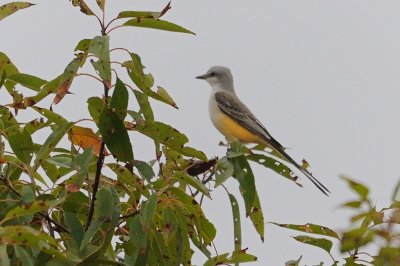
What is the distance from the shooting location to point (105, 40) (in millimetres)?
2631

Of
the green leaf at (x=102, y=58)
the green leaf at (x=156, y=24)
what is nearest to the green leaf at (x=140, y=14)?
the green leaf at (x=156, y=24)

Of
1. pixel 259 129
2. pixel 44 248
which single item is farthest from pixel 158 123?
pixel 259 129

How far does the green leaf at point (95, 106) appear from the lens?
279 centimetres

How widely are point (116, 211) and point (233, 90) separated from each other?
658cm

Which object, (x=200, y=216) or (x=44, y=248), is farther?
(x=200, y=216)

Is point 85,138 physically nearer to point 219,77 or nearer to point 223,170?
point 223,170

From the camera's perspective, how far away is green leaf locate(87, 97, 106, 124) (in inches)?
110

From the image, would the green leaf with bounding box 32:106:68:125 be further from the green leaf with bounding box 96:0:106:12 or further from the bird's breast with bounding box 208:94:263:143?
the bird's breast with bounding box 208:94:263:143

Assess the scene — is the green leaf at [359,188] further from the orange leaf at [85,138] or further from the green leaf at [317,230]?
the orange leaf at [85,138]

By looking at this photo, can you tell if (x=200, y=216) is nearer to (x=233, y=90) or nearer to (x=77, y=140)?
(x=77, y=140)

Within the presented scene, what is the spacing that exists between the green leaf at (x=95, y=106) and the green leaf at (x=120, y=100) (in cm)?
6

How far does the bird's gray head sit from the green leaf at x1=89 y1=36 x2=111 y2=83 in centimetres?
649

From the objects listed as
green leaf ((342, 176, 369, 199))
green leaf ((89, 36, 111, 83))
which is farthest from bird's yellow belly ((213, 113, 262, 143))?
green leaf ((342, 176, 369, 199))

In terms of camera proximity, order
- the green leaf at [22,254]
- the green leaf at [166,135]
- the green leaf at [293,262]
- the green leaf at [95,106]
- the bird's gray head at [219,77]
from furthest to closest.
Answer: the bird's gray head at [219,77]
the green leaf at [166,135]
the green leaf at [293,262]
the green leaf at [95,106]
the green leaf at [22,254]
